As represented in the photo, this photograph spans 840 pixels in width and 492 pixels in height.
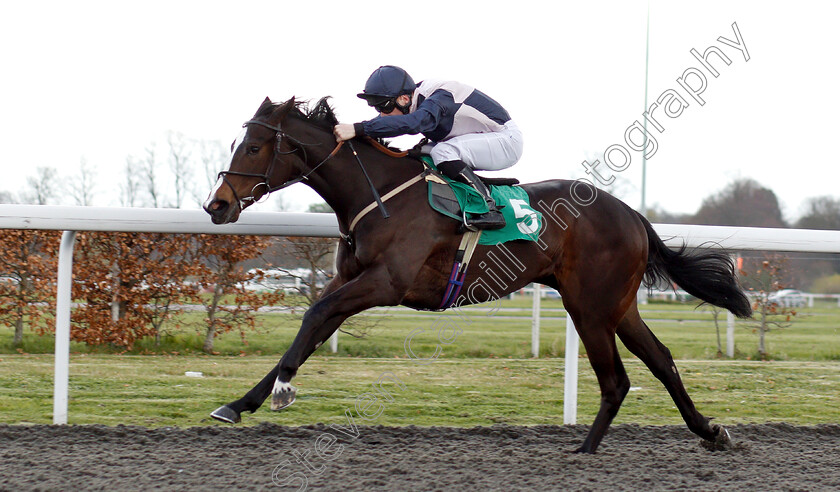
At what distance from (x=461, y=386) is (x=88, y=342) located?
9.13ft

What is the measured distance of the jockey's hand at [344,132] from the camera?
3.46 meters

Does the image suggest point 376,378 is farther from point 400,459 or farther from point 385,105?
point 385,105

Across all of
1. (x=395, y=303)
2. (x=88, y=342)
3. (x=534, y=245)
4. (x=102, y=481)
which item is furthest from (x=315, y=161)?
(x=88, y=342)

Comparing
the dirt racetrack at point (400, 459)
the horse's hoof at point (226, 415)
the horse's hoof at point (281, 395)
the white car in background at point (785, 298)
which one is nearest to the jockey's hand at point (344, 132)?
the horse's hoof at point (281, 395)

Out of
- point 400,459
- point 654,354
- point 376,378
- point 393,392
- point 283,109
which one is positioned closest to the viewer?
point 400,459

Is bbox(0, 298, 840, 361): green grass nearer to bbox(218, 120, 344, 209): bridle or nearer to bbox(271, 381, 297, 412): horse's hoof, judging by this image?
bbox(218, 120, 344, 209): bridle

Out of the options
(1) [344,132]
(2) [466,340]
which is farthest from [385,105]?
(2) [466,340]

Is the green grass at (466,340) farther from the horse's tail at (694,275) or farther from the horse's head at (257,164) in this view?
the horse's head at (257,164)

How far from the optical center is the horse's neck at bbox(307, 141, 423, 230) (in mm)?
3488

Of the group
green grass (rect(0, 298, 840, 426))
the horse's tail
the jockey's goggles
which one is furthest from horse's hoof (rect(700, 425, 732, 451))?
the jockey's goggles

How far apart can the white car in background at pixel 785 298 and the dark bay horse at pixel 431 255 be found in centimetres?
326

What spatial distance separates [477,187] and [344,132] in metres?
0.71

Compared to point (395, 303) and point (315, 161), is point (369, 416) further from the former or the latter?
point (315, 161)

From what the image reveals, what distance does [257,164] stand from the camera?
330 centimetres
